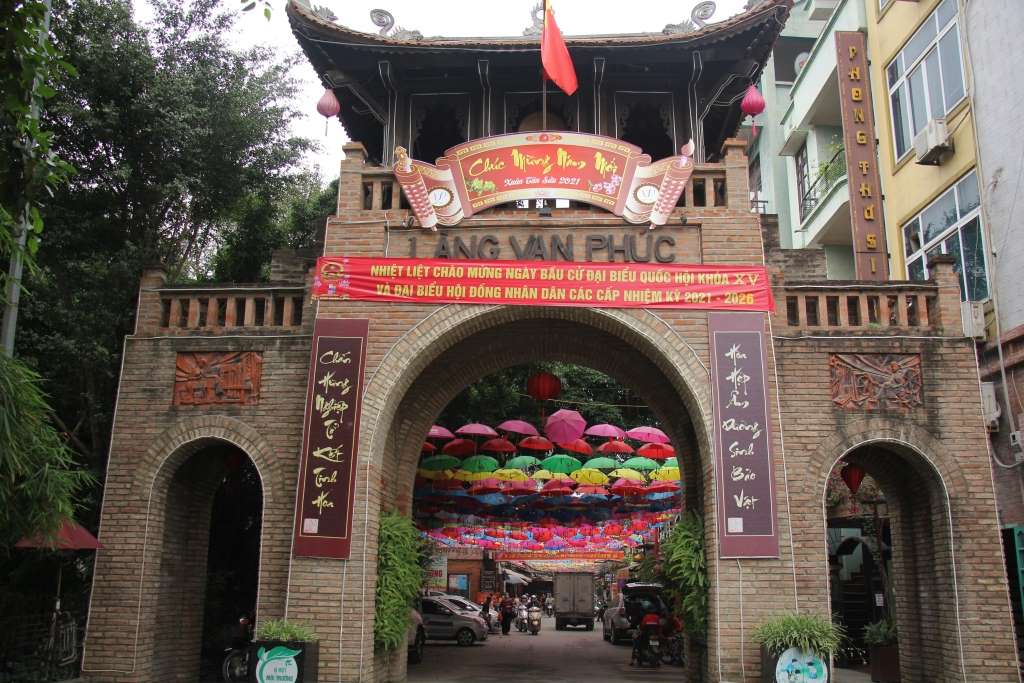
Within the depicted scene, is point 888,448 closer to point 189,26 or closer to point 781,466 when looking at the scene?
point 781,466

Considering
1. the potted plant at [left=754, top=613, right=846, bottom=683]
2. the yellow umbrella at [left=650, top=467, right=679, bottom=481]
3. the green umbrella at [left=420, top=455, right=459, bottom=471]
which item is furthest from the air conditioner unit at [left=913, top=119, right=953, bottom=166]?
the green umbrella at [left=420, top=455, right=459, bottom=471]

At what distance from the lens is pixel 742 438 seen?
9.98 metres

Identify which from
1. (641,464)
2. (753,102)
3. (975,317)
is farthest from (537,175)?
(641,464)

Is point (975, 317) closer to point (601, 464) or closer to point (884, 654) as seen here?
point (884, 654)

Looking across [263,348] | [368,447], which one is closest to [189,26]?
[263,348]

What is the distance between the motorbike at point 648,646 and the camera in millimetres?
17125

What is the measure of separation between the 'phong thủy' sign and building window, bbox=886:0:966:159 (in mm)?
5247

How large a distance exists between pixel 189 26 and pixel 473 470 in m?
9.50

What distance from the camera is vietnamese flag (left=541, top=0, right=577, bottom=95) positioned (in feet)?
36.8

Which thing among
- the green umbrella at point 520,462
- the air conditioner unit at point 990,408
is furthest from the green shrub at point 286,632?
the air conditioner unit at point 990,408

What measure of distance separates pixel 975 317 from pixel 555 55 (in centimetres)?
701

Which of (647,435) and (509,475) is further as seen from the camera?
(509,475)

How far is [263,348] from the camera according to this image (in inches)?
426

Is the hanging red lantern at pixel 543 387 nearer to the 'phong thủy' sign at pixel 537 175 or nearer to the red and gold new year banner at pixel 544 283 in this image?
the red and gold new year banner at pixel 544 283
